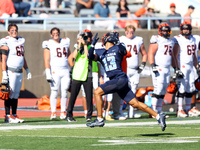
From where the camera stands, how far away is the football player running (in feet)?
28.3

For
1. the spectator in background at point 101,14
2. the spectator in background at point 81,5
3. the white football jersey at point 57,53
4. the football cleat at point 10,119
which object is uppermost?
the spectator in background at point 81,5

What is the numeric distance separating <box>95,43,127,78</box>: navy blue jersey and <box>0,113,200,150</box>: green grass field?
96 cm

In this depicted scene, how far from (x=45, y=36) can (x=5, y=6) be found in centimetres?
195

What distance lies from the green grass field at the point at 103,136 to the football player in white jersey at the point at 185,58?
161 centimetres

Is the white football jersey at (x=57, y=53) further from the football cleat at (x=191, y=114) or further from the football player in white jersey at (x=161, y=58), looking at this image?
the football cleat at (x=191, y=114)

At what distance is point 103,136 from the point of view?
813 centimetres

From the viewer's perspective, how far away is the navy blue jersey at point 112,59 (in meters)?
8.80

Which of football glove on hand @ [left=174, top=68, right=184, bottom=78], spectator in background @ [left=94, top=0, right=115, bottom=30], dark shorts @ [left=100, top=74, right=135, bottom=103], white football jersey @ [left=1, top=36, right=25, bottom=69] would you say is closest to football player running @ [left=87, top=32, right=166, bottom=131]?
dark shorts @ [left=100, top=74, right=135, bottom=103]

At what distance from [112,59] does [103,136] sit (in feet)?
4.44

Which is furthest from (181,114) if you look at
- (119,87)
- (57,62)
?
(119,87)

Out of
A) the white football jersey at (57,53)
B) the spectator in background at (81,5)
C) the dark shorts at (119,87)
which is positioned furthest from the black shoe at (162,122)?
the spectator in background at (81,5)

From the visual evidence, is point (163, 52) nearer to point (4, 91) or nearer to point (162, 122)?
point (4, 91)

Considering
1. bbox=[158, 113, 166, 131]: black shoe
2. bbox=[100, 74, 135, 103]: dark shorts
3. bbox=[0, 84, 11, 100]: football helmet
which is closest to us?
bbox=[158, 113, 166, 131]: black shoe

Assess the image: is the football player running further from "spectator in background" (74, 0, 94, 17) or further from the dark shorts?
"spectator in background" (74, 0, 94, 17)
